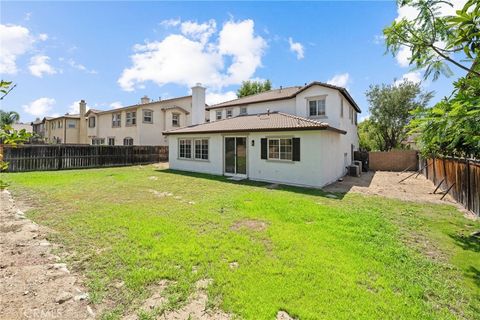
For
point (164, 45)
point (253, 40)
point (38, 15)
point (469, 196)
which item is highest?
point (253, 40)

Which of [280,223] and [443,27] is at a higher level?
[443,27]

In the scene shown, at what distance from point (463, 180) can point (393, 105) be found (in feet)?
66.8

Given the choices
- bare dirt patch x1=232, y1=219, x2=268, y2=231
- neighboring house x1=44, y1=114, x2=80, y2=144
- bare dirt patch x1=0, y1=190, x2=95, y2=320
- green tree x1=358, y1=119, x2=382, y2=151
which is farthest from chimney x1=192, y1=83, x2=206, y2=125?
neighboring house x1=44, y1=114, x2=80, y2=144

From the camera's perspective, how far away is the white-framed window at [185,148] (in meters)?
16.8

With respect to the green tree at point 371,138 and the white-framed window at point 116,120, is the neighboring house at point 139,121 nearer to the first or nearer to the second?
the white-framed window at point 116,120

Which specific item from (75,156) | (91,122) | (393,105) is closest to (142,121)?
(75,156)

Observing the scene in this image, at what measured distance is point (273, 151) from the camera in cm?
1266

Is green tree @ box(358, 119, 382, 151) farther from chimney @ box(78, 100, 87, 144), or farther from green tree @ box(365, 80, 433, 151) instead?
chimney @ box(78, 100, 87, 144)

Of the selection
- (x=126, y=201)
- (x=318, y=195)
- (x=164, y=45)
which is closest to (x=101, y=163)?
(x=164, y=45)

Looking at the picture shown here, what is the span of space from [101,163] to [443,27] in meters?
21.9

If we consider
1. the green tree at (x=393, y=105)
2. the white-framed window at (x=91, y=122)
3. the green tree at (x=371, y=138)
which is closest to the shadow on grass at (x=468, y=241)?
the green tree at (x=393, y=105)

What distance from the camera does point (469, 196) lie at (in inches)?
307

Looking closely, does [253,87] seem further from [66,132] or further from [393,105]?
[66,132]

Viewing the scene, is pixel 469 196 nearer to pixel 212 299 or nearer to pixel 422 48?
pixel 422 48
